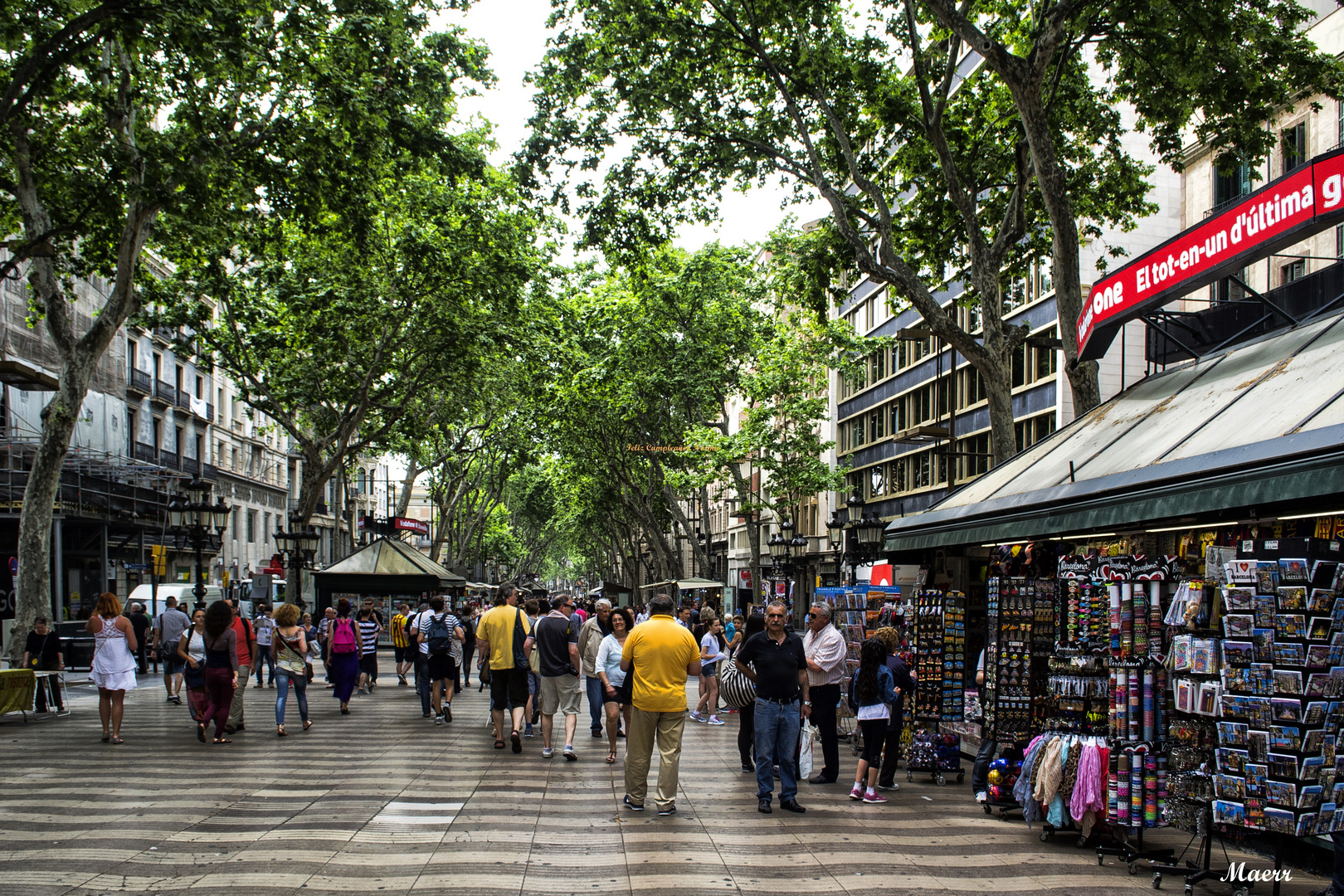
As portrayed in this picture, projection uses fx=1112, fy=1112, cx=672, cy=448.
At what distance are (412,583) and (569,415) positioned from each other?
2068 centimetres

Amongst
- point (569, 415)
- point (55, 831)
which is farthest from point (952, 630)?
point (569, 415)

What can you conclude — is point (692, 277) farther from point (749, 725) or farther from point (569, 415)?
point (749, 725)

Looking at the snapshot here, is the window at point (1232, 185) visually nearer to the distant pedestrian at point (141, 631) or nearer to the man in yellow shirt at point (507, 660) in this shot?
the man in yellow shirt at point (507, 660)

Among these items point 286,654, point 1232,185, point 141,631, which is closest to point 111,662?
point 286,654

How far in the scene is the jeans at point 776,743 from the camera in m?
9.29

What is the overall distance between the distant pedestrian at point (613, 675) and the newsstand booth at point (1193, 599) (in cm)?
387

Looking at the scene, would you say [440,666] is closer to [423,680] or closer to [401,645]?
[423,680]

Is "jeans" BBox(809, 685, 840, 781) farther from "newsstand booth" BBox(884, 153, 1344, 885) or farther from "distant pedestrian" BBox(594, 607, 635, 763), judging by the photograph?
"distant pedestrian" BBox(594, 607, 635, 763)

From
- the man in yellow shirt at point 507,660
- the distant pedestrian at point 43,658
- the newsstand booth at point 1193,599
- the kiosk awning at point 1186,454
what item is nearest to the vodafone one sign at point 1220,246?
the newsstand booth at point 1193,599

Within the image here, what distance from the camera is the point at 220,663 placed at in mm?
13109

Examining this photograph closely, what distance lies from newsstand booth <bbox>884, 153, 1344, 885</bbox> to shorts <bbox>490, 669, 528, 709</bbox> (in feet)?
17.9

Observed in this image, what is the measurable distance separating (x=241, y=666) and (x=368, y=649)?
308 inches

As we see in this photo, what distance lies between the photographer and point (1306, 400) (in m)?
7.24

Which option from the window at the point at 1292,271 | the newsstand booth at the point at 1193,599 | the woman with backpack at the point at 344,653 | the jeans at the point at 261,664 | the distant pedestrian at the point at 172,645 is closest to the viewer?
the newsstand booth at the point at 1193,599
